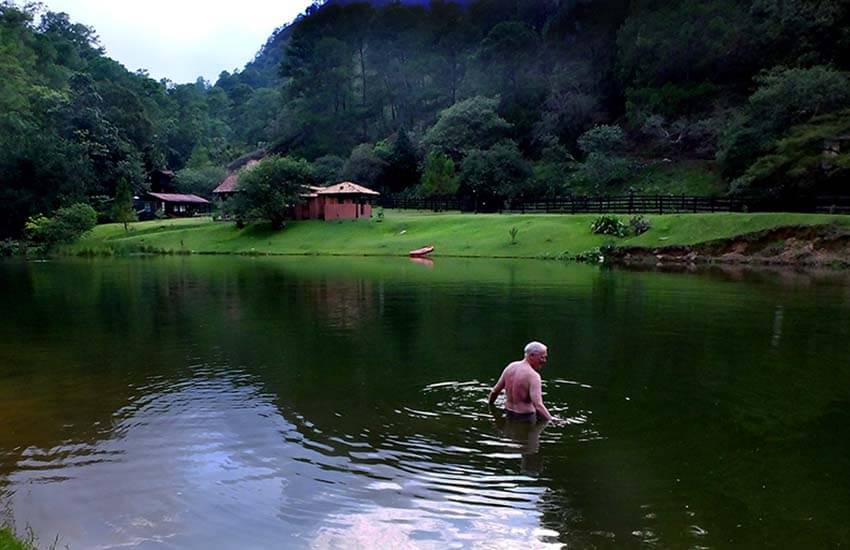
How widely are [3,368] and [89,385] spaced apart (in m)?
3.38

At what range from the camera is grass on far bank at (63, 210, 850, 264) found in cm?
5509

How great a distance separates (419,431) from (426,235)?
57059 millimetres

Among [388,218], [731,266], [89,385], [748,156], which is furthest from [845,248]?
[89,385]

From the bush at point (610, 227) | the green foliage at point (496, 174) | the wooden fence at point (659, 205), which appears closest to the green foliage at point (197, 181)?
the green foliage at point (496, 174)

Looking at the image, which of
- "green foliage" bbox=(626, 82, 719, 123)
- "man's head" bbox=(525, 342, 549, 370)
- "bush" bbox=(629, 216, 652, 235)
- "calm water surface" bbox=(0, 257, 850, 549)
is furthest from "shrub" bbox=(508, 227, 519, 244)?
"man's head" bbox=(525, 342, 549, 370)

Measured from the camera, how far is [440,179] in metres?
85.9

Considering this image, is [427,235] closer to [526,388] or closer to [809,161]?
[809,161]

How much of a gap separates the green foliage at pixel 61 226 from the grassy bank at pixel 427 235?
1.65 meters

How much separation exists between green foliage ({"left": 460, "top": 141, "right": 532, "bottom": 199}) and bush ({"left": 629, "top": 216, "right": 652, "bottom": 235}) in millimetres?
24746

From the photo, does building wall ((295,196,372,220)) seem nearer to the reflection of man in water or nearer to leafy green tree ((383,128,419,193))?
leafy green tree ((383,128,419,193))

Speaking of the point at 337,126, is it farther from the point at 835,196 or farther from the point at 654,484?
the point at 654,484

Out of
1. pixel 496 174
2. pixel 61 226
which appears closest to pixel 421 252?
pixel 496 174

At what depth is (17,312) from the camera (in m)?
28.0

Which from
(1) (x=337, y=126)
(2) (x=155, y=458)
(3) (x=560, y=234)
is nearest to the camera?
(2) (x=155, y=458)
